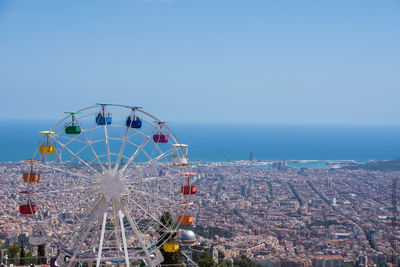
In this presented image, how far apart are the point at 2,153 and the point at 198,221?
174ft

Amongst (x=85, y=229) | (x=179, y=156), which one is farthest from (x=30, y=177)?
(x=179, y=156)

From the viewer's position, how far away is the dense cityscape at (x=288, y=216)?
31422 millimetres

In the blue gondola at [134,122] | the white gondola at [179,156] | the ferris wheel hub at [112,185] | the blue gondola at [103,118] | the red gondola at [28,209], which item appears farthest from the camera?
the blue gondola at [134,122]

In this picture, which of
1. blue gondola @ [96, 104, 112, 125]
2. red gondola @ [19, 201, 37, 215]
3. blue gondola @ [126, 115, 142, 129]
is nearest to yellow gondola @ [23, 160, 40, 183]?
red gondola @ [19, 201, 37, 215]

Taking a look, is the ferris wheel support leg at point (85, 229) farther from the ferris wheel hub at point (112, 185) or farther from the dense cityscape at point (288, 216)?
the dense cityscape at point (288, 216)

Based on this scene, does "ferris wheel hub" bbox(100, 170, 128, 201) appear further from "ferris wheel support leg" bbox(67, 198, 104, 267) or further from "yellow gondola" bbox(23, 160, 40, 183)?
"yellow gondola" bbox(23, 160, 40, 183)

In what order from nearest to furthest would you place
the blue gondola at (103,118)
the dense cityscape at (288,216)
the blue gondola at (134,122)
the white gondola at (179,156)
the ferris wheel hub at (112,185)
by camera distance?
1. the ferris wheel hub at (112,185)
2. the blue gondola at (103,118)
3. the white gondola at (179,156)
4. the blue gondola at (134,122)
5. the dense cityscape at (288,216)

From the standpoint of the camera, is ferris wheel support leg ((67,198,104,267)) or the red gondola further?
the red gondola

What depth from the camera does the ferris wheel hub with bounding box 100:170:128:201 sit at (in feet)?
38.1

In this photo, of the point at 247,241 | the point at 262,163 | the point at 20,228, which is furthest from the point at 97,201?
the point at 262,163

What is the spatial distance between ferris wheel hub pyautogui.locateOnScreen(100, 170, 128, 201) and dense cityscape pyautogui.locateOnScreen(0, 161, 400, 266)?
4972mm

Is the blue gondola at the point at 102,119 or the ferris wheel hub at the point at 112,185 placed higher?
the blue gondola at the point at 102,119

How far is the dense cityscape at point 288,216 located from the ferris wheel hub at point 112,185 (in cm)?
497

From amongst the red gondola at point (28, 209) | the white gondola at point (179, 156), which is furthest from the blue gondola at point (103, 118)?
the red gondola at point (28, 209)
